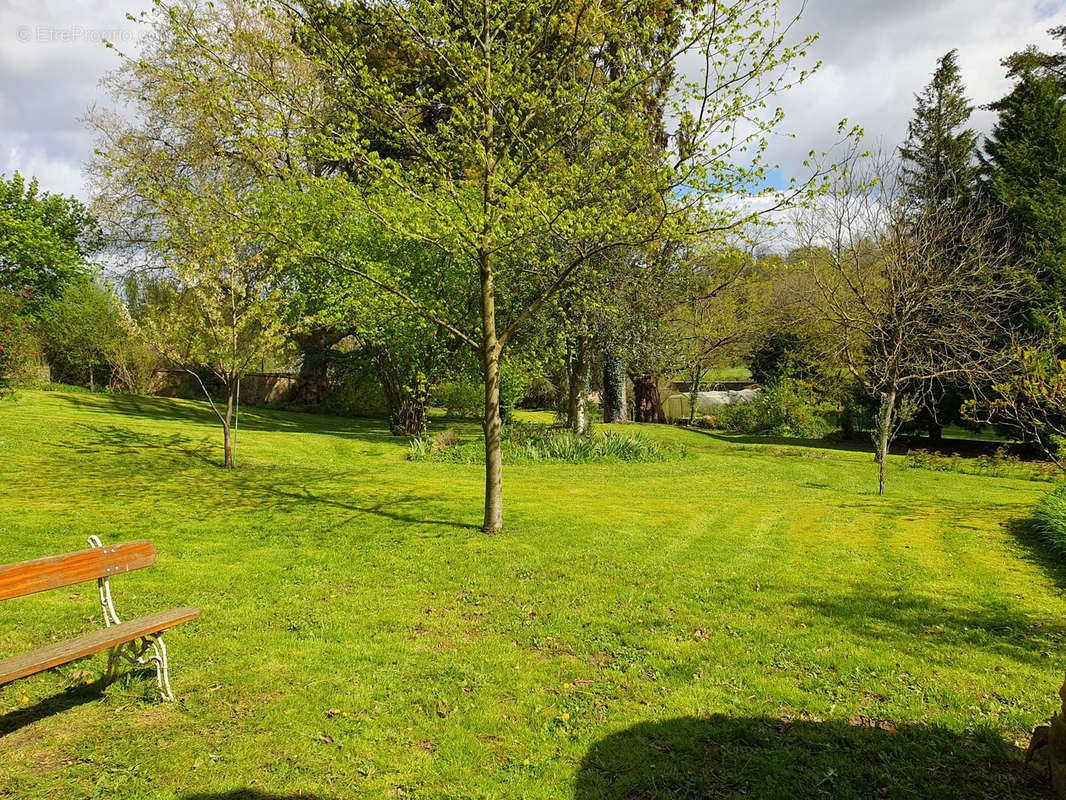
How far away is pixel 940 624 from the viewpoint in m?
5.47

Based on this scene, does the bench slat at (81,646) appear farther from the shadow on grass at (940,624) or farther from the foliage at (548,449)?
the foliage at (548,449)

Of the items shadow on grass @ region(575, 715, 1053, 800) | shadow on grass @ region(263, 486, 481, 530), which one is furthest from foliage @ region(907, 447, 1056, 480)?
shadow on grass @ region(575, 715, 1053, 800)

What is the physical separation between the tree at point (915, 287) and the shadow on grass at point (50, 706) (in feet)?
53.3

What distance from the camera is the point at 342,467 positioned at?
14148mm

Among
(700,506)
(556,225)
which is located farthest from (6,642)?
(700,506)

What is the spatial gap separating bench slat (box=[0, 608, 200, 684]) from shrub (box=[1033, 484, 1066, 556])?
33.0 feet

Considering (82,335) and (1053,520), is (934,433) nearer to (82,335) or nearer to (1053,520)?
(1053,520)

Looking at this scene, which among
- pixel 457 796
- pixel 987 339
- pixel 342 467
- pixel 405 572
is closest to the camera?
pixel 457 796

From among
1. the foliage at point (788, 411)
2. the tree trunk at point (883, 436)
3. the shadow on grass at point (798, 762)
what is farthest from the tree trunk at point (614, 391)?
the shadow on grass at point (798, 762)

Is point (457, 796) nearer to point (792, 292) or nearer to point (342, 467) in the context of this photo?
point (342, 467)

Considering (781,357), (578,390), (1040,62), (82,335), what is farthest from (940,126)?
(82,335)

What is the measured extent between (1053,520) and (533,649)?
8.39m

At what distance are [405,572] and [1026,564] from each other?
7.80 meters

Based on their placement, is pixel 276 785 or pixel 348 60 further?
pixel 348 60
